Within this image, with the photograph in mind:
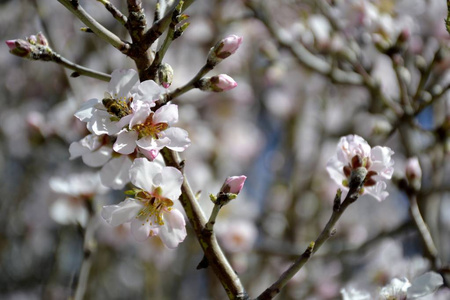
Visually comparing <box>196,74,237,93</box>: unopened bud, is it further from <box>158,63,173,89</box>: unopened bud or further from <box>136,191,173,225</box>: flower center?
<box>136,191,173,225</box>: flower center

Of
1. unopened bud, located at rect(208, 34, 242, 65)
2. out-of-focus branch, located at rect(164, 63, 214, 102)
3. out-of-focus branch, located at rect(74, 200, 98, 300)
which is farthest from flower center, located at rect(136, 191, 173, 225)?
out-of-focus branch, located at rect(74, 200, 98, 300)

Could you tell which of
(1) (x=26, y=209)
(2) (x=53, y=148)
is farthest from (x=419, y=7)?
(1) (x=26, y=209)

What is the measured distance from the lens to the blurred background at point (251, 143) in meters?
2.76

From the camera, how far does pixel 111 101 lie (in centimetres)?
129

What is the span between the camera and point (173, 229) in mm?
1339

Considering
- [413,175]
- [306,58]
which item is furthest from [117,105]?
[306,58]

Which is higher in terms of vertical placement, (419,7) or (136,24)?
(136,24)

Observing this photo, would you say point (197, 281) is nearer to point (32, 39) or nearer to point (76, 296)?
point (76, 296)

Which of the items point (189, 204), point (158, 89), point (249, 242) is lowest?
point (249, 242)

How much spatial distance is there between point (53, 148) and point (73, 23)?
4.40 ft

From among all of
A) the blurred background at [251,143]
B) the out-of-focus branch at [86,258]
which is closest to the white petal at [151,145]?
the out-of-focus branch at [86,258]

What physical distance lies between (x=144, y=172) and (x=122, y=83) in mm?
227

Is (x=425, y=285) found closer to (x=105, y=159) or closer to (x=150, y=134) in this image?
(x=150, y=134)

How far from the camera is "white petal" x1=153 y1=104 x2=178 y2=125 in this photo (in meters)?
1.27
